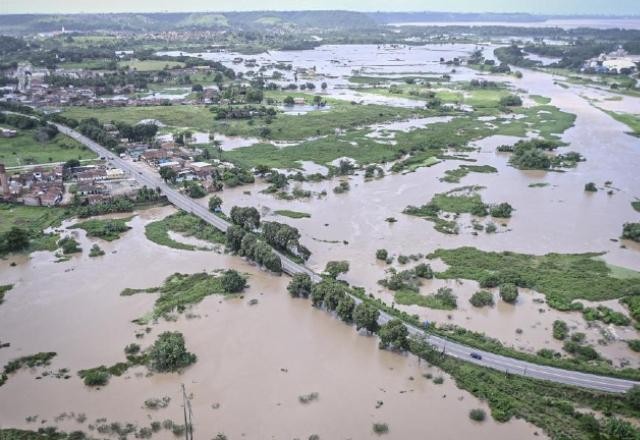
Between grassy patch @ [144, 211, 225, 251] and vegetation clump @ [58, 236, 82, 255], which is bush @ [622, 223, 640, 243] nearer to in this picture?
grassy patch @ [144, 211, 225, 251]

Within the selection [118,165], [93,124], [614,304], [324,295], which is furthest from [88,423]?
[93,124]

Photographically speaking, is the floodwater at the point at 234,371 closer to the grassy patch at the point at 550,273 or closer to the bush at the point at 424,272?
the bush at the point at 424,272

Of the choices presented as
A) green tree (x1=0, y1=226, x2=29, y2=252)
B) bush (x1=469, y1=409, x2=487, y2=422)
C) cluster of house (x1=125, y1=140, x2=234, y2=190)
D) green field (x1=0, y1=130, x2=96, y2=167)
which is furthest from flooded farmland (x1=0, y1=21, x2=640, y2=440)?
green field (x1=0, y1=130, x2=96, y2=167)

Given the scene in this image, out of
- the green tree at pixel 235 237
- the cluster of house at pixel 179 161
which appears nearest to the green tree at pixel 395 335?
the green tree at pixel 235 237

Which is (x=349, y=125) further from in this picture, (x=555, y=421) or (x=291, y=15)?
(x=291, y=15)

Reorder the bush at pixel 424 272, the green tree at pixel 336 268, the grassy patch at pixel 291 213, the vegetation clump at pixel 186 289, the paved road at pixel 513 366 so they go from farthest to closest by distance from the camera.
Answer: the grassy patch at pixel 291 213, the bush at pixel 424 272, the green tree at pixel 336 268, the vegetation clump at pixel 186 289, the paved road at pixel 513 366

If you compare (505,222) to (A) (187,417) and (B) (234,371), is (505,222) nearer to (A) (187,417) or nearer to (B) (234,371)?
(B) (234,371)
